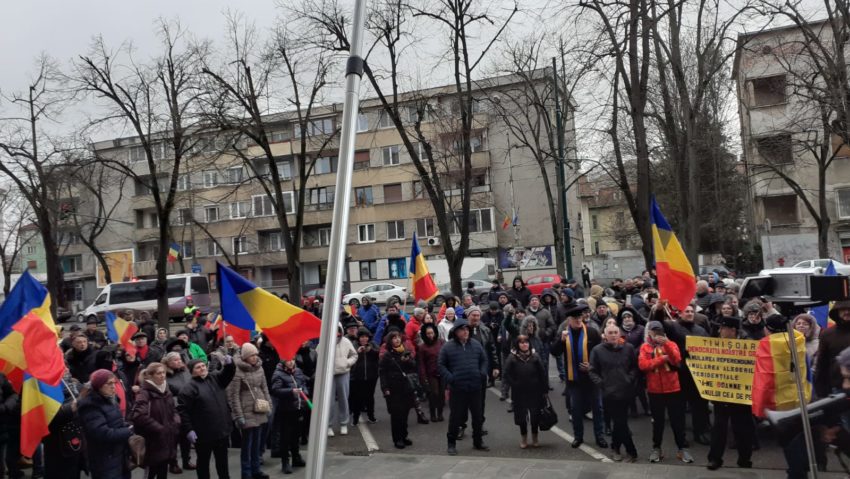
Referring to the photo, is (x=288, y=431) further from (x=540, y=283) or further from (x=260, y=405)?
(x=540, y=283)

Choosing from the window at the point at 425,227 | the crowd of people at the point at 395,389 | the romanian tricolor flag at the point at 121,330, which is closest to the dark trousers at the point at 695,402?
the crowd of people at the point at 395,389

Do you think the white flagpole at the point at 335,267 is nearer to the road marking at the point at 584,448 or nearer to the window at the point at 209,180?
the road marking at the point at 584,448

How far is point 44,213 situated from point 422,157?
80.5 ft

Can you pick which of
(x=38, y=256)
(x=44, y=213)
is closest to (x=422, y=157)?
(x=44, y=213)

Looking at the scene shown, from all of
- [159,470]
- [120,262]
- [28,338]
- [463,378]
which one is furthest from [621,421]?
[120,262]

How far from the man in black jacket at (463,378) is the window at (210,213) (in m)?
46.5

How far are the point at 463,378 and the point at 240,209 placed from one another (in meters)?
46.0

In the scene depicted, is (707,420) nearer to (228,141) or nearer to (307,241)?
(228,141)

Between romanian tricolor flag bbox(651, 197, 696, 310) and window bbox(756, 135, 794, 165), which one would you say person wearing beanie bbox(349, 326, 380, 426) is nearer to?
romanian tricolor flag bbox(651, 197, 696, 310)

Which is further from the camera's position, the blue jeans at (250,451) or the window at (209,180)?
the window at (209,180)

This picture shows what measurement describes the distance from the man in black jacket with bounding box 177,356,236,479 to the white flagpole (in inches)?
150

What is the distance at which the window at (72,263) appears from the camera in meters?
62.6

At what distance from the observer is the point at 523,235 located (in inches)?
1788

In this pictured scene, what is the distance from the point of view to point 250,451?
26.0 feet
